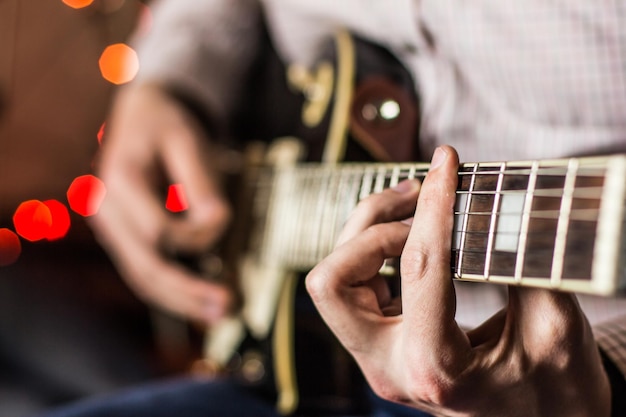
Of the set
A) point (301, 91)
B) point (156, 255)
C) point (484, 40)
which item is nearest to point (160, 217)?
point (156, 255)

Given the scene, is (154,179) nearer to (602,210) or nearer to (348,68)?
(348,68)

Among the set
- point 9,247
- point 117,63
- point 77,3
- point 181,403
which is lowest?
point 181,403

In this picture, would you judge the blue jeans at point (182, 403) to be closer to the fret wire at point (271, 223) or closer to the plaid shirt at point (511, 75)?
the fret wire at point (271, 223)

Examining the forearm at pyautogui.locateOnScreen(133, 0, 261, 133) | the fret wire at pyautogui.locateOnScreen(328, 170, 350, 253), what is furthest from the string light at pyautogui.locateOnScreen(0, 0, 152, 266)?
the fret wire at pyautogui.locateOnScreen(328, 170, 350, 253)

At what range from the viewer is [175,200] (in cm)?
84

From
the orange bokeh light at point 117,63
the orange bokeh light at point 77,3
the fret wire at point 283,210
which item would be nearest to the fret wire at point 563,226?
the fret wire at point 283,210

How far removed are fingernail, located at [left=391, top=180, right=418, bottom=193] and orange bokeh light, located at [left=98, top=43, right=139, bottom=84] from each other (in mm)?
1316

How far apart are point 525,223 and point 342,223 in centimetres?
19

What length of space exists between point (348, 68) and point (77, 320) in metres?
0.58

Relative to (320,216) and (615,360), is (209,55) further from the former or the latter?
(615,360)

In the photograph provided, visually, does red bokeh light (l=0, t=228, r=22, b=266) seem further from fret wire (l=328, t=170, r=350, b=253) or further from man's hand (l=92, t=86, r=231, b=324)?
fret wire (l=328, t=170, r=350, b=253)

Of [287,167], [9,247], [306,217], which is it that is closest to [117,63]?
[9,247]

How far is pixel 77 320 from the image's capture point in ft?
3.03

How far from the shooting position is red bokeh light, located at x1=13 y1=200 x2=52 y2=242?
4.26 feet
